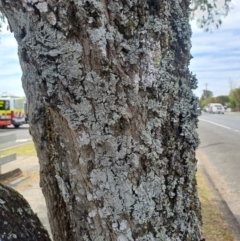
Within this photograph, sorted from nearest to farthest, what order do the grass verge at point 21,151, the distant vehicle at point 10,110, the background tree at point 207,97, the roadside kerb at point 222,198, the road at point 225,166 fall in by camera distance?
the roadside kerb at point 222,198 → the road at point 225,166 → the grass verge at point 21,151 → the distant vehicle at point 10,110 → the background tree at point 207,97

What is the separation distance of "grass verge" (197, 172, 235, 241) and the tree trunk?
4437mm

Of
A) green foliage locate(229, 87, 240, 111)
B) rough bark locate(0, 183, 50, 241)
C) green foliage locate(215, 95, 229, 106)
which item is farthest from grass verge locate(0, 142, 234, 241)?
green foliage locate(215, 95, 229, 106)

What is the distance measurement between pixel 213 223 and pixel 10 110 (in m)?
25.4

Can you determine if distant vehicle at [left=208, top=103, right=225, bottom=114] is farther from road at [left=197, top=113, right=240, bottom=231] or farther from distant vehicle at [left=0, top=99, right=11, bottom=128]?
road at [left=197, top=113, right=240, bottom=231]

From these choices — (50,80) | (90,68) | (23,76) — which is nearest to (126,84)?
(90,68)

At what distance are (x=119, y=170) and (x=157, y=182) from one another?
0.37 ft

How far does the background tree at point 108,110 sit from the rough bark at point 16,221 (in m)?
0.12

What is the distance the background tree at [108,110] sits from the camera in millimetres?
1167

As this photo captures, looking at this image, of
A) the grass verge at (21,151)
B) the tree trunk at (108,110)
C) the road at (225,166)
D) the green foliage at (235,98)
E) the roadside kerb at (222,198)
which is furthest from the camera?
the green foliage at (235,98)

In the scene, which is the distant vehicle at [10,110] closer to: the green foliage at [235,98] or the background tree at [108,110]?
the background tree at [108,110]

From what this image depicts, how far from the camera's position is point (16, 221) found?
127cm

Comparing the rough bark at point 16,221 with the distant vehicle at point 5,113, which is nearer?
the rough bark at point 16,221

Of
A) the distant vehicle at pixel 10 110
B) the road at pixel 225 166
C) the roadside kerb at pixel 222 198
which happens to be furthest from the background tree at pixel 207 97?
the roadside kerb at pixel 222 198

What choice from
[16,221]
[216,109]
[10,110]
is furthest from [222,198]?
[216,109]
